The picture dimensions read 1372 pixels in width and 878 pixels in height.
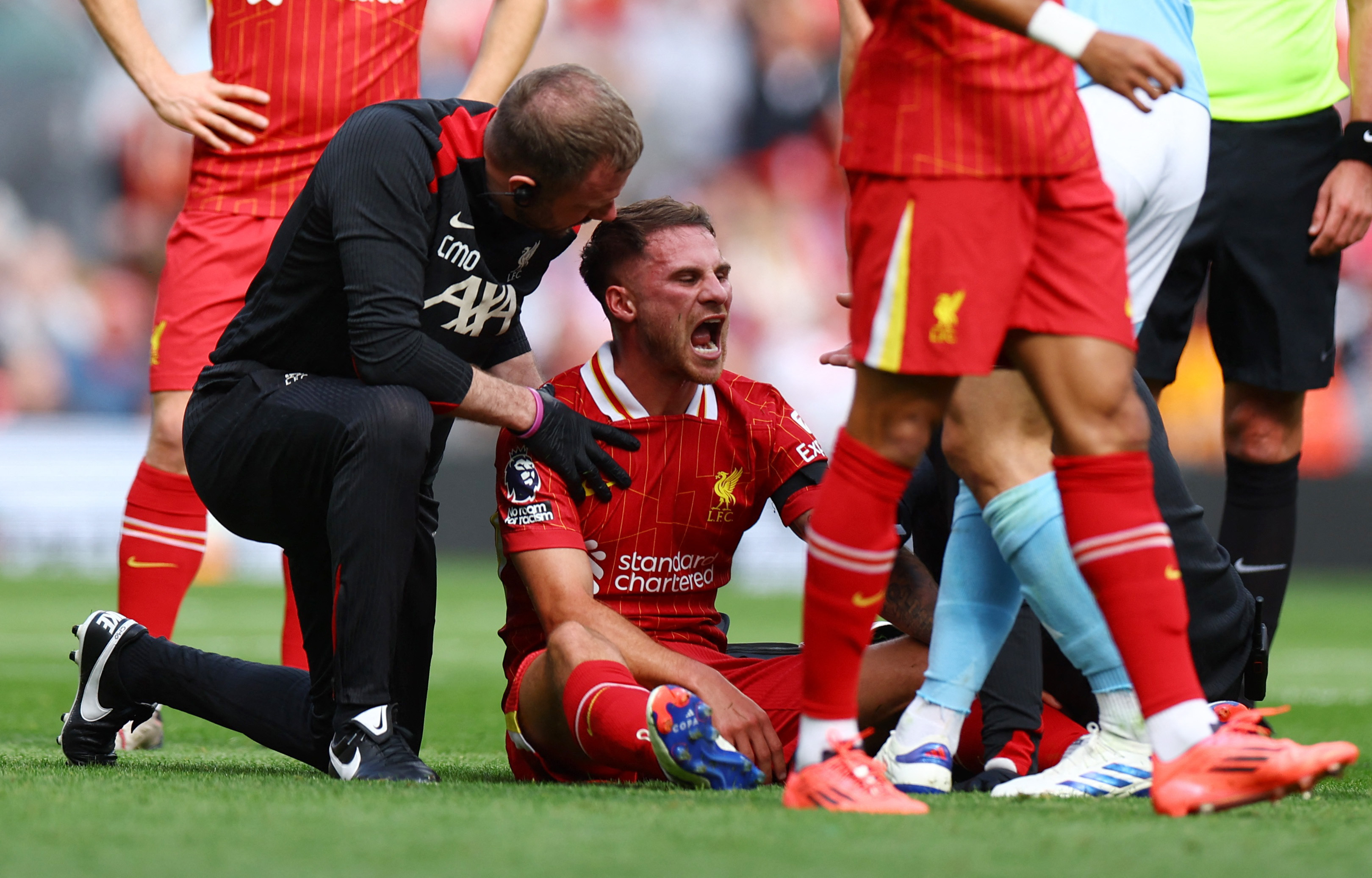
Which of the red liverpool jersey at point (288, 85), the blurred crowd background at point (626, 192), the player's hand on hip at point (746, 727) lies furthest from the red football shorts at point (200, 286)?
the blurred crowd background at point (626, 192)

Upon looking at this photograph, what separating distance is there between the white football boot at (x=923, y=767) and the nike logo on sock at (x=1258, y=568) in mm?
1481

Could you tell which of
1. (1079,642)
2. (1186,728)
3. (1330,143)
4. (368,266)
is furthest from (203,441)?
(1330,143)

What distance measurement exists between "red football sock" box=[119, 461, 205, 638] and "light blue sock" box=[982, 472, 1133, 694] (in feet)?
6.34

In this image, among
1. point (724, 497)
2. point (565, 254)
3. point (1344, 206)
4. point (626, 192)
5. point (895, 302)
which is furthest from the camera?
point (626, 192)

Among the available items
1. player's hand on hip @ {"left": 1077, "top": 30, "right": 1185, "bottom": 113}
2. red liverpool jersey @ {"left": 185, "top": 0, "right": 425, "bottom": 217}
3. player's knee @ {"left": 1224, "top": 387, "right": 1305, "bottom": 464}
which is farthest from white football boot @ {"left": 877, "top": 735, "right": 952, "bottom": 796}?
red liverpool jersey @ {"left": 185, "top": 0, "right": 425, "bottom": 217}

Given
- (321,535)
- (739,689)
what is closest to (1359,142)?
(739,689)

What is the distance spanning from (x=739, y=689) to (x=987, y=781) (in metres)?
0.51

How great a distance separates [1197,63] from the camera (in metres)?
2.93

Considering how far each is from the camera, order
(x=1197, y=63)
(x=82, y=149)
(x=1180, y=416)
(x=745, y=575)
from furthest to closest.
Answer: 1. (x=82, y=149)
2. (x=1180, y=416)
3. (x=745, y=575)
4. (x=1197, y=63)

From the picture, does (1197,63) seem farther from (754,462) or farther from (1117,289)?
(754,462)

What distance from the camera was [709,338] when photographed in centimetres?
319

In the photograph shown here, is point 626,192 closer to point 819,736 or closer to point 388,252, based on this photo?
point 388,252

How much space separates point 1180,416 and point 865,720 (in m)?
8.83

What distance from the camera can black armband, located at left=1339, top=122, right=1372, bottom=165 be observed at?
11.9 feet
